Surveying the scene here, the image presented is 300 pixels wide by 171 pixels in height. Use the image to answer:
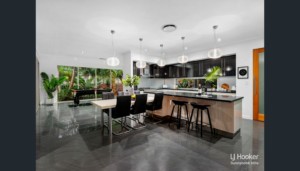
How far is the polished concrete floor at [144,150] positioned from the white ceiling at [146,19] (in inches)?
105

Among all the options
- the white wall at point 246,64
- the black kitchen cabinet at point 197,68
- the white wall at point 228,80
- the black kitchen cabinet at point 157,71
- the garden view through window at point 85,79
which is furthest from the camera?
the garden view through window at point 85,79

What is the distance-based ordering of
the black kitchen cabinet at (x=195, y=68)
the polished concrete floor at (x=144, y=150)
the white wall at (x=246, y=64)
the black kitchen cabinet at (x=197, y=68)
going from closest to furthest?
the polished concrete floor at (x=144, y=150) → the white wall at (x=246, y=64) → the black kitchen cabinet at (x=195, y=68) → the black kitchen cabinet at (x=197, y=68)

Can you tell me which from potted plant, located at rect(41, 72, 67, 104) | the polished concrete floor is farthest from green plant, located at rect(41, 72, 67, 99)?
the polished concrete floor

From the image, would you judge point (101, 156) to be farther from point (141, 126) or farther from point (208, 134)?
point (208, 134)

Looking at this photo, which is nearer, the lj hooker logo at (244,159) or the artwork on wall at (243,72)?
the lj hooker logo at (244,159)

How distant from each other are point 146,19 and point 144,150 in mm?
2755

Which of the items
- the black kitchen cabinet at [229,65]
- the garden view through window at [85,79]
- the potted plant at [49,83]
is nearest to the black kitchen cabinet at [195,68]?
the black kitchen cabinet at [229,65]

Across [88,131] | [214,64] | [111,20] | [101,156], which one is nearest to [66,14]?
[111,20]

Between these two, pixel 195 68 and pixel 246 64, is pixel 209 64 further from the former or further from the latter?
pixel 246 64

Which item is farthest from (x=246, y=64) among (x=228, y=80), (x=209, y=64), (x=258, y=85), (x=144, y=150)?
(x=144, y=150)

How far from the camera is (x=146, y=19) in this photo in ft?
8.98

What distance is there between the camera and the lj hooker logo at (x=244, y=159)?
179 cm

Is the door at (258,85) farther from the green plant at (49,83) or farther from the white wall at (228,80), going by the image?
the green plant at (49,83)

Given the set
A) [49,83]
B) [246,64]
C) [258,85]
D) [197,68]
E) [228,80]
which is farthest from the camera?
[49,83]
